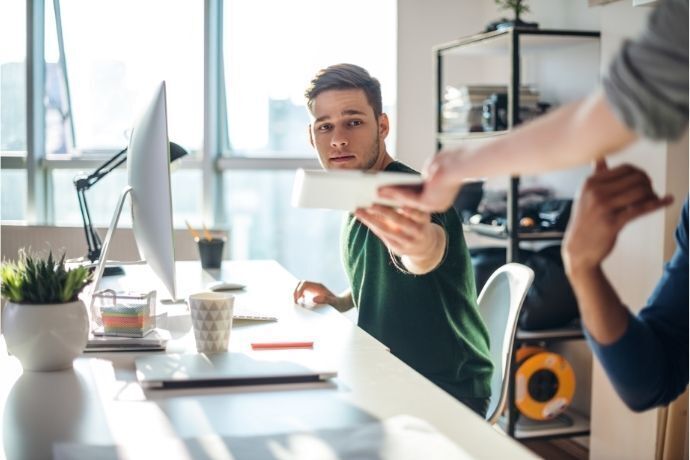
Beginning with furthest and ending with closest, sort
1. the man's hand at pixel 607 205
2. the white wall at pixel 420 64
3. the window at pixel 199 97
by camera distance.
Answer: the window at pixel 199 97, the white wall at pixel 420 64, the man's hand at pixel 607 205

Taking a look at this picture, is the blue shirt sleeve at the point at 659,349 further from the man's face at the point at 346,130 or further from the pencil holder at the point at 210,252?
the pencil holder at the point at 210,252

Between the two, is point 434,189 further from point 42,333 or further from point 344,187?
point 42,333

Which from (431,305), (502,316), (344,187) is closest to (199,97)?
(502,316)

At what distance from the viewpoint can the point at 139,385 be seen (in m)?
→ 1.42

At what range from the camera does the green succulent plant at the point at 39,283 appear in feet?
4.95

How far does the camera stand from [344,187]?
4.35ft

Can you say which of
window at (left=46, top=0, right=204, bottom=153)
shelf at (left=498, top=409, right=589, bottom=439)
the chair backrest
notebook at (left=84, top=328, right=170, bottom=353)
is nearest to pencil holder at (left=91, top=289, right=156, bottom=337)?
notebook at (left=84, top=328, right=170, bottom=353)

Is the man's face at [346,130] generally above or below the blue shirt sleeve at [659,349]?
above

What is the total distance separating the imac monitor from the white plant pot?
23 centimetres

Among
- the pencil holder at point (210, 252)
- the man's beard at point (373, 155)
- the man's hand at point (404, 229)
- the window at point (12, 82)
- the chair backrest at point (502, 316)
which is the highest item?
the window at point (12, 82)

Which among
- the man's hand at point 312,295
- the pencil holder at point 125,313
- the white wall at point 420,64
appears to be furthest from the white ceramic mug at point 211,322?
the white wall at point 420,64

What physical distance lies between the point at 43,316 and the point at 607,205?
98cm

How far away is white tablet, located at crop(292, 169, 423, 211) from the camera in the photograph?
50.6 inches

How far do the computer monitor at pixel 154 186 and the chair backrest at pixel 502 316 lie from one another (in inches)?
33.3
